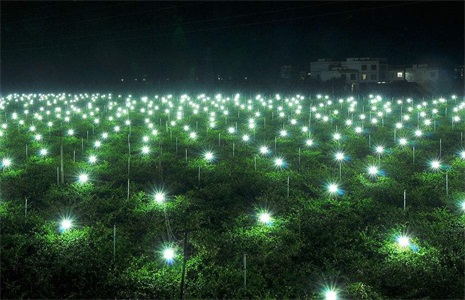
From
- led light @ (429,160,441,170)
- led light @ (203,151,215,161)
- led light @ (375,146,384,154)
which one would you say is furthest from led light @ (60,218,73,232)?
led light @ (375,146,384,154)

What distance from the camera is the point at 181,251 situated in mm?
5957

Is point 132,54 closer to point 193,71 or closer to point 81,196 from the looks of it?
point 193,71

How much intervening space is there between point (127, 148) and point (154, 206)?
4.93m

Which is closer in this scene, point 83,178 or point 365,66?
point 83,178

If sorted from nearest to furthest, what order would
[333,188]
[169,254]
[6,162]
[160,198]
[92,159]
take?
[169,254]
[160,198]
[333,188]
[6,162]
[92,159]

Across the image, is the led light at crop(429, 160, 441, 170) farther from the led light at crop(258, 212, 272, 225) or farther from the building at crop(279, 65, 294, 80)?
the building at crop(279, 65, 294, 80)

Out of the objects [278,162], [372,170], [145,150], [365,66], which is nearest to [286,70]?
[365,66]

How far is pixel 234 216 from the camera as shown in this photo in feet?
23.6

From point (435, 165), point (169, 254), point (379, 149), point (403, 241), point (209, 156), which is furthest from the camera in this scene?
point (379, 149)

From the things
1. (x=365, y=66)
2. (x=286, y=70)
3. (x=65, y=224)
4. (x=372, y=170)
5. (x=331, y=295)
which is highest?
(x=365, y=66)

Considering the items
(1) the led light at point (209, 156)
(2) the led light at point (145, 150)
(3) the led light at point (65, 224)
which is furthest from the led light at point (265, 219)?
(2) the led light at point (145, 150)

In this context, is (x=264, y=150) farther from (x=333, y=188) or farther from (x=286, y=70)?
(x=286, y=70)

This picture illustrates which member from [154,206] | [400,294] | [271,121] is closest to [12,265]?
[154,206]

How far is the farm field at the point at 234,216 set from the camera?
5.20 meters
